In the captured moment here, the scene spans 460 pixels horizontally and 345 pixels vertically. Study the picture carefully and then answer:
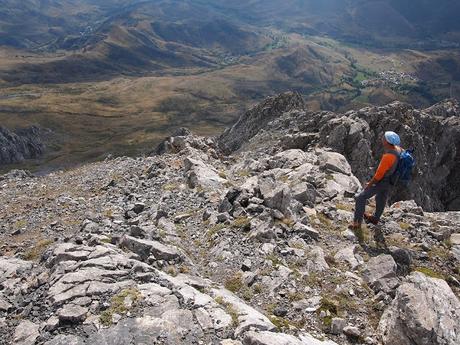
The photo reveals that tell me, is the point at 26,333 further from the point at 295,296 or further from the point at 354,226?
the point at 354,226

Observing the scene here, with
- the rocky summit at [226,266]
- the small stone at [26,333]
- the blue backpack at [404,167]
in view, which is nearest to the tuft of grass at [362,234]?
the rocky summit at [226,266]

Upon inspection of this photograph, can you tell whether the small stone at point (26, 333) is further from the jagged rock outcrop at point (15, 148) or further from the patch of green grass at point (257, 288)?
the jagged rock outcrop at point (15, 148)

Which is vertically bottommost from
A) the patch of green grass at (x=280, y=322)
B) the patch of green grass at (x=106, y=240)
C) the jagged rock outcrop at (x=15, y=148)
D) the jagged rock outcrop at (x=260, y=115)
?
the jagged rock outcrop at (x=15, y=148)

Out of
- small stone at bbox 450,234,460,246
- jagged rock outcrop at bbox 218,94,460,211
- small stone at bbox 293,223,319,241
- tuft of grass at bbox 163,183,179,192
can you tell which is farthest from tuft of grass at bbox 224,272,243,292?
jagged rock outcrop at bbox 218,94,460,211

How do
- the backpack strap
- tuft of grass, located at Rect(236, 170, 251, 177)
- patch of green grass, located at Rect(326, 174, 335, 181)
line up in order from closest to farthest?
the backpack strap < patch of green grass, located at Rect(326, 174, 335, 181) < tuft of grass, located at Rect(236, 170, 251, 177)

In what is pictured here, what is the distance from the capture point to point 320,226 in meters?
23.2

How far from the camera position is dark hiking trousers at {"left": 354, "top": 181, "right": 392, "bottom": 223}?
21734 millimetres

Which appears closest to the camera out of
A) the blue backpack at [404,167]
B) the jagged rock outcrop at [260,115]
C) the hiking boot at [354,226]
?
the blue backpack at [404,167]

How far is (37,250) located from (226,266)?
9.49 metres

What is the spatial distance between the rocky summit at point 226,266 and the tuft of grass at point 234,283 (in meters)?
0.07

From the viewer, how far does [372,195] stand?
2206 centimetres

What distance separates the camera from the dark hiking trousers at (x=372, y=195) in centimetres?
2173

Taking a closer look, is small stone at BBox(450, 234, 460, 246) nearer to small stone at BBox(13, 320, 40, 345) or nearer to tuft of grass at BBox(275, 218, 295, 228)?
tuft of grass at BBox(275, 218, 295, 228)

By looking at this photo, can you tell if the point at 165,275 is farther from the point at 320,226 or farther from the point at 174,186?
the point at 174,186
